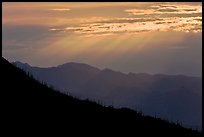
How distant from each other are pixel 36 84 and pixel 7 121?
479 cm

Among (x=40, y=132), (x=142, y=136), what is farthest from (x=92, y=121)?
(x=40, y=132)

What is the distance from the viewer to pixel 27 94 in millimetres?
16703

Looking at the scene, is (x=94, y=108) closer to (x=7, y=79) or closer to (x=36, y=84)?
(x=36, y=84)

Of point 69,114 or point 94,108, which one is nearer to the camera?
point 69,114

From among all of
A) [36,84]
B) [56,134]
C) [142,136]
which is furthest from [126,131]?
[36,84]

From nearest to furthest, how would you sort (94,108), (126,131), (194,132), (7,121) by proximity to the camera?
(7,121)
(126,131)
(94,108)
(194,132)

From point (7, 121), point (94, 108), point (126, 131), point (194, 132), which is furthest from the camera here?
point (194, 132)

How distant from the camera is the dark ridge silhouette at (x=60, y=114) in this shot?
14.8 meters

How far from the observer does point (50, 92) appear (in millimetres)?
18609

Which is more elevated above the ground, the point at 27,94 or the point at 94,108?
the point at 27,94

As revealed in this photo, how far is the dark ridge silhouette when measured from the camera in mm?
14789

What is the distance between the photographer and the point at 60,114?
53.1 feet

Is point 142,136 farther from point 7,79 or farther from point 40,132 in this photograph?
point 7,79

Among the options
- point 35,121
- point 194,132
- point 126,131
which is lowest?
point 194,132
